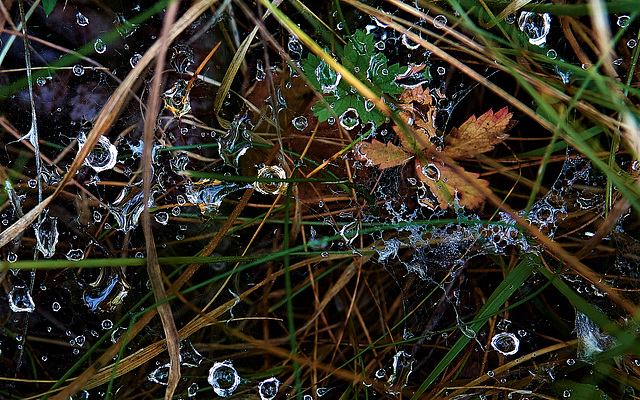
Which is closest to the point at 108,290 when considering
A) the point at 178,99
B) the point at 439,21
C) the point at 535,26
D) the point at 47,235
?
the point at 47,235

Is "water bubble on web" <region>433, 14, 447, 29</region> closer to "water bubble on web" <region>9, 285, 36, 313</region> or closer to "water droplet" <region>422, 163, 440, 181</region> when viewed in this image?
"water droplet" <region>422, 163, 440, 181</region>

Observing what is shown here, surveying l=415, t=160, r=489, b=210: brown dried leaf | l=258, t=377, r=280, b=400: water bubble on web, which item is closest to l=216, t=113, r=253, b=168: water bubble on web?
l=415, t=160, r=489, b=210: brown dried leaf

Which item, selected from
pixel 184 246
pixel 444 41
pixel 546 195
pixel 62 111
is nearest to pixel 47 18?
pixel 62 111

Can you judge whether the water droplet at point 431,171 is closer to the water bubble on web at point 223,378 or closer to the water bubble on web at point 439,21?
the water bubble on web at point 439,21

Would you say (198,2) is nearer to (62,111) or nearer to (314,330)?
(62,111)

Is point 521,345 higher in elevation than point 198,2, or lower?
lower

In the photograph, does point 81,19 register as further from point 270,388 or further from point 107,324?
point 270,388
